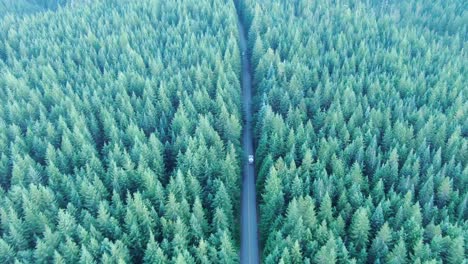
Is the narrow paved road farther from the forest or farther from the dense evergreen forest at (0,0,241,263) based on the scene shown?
the dense evergreen forest at (0,0,241,263)

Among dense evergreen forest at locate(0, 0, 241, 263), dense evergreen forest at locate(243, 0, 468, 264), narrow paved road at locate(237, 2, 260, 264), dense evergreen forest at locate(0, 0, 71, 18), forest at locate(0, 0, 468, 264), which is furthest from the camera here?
dense evergreen forest at locate(0, 0, 71, 18)

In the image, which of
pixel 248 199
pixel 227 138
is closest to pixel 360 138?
pixel 248 199

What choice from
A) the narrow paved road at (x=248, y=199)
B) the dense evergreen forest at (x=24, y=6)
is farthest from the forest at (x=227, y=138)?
the dense evergreen forest at (x=24, y=6)

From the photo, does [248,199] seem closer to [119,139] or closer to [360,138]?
[360,138]

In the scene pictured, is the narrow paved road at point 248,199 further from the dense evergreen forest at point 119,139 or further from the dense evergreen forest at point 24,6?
the dense evergreen forest at point 24,6

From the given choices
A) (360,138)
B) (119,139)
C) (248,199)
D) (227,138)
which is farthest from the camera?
(227,138)

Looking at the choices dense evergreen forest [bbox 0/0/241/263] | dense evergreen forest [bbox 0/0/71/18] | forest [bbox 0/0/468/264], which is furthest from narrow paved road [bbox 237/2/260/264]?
dense evergreen forest [bbox 0/0/71/18]
